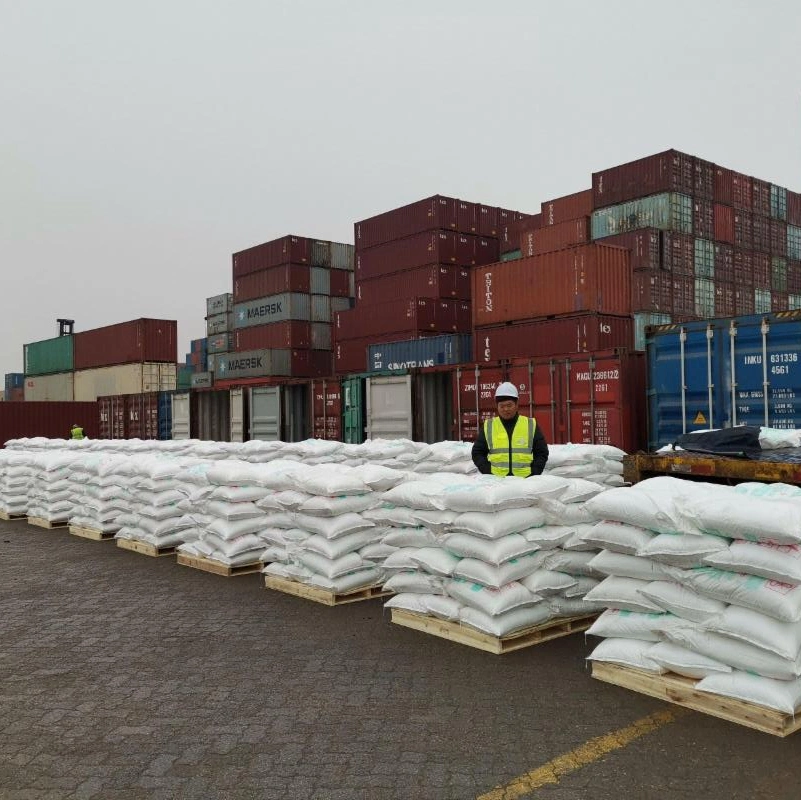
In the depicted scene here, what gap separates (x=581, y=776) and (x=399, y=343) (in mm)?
17552

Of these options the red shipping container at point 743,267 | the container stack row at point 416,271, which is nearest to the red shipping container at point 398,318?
the container stack row at point 416,271

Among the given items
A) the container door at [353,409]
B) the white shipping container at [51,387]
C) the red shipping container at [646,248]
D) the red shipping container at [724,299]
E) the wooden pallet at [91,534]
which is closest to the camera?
the wooden pallet at [91,534]

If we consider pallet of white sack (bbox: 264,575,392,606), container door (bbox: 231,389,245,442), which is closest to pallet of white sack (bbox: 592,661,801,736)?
pallet of white sack (bbox: 264,575,392,606)

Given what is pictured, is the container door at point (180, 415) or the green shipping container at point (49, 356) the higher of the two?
the green shipping container at point (49, 356)

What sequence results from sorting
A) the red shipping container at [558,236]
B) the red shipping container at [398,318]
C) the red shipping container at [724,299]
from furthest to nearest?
the red shipping container at [558,236] → the red shipping container at [724,299] → the red shipping container at [398,318]

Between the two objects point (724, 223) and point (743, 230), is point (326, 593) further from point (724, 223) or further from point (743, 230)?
point (743, 230)

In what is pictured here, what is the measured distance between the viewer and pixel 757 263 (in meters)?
25.3

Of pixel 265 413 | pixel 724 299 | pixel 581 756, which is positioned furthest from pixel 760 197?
pixel 581 756

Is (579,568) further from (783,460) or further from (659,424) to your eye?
(659,424)

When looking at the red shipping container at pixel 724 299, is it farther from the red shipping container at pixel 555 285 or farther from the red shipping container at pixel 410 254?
the red shipping container at pixel 555 285

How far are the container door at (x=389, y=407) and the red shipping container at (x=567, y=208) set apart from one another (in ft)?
41.3

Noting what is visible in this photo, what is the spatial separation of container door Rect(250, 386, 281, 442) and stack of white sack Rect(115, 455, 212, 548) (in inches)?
353

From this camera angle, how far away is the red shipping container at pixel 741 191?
2442 cm

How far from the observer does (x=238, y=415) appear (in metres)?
20.5
